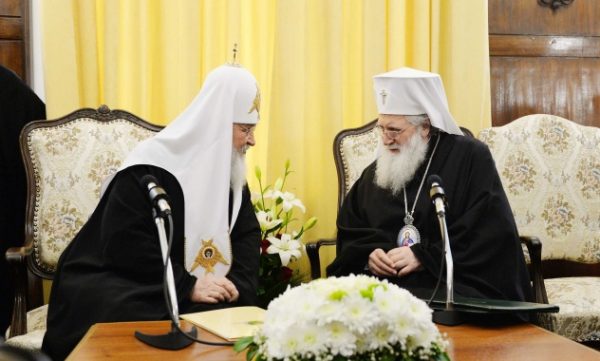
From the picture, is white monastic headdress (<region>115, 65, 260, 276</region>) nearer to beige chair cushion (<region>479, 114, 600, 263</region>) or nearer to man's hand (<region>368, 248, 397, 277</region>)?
man's hand (<region>368, 248, 397, 277</region>)

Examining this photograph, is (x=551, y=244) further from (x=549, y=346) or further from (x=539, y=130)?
(x=549, y=346)

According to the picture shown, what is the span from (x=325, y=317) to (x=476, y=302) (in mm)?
1303

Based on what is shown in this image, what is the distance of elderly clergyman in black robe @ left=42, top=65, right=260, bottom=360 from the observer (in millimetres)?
3209

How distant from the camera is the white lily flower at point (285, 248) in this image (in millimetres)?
4066

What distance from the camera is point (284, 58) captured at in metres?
4.59

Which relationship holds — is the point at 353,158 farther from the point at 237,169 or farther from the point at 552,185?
the point at 552,185

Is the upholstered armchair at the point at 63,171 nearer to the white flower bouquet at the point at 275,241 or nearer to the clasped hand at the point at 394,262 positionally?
the white flower bouquet at the point at 275,241

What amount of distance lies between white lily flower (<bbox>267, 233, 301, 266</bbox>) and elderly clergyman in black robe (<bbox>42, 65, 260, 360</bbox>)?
1.25ft

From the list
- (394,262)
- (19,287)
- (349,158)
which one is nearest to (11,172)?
(19,287)

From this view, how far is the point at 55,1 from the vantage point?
13.9ft

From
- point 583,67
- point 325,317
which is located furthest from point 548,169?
point 325,317

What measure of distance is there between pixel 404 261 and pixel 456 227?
0.94 feet

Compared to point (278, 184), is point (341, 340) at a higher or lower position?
lower

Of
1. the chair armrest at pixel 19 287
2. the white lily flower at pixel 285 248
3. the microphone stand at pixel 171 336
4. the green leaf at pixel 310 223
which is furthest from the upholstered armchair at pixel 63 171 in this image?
the microphone stand at pixel 171 336
